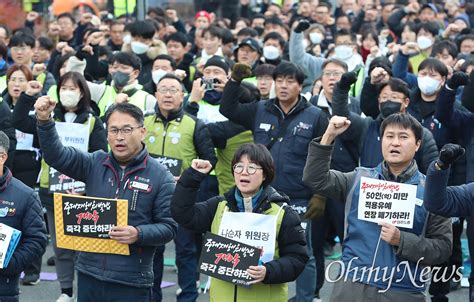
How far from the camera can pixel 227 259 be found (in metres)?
5.98

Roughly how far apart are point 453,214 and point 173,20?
12584mm

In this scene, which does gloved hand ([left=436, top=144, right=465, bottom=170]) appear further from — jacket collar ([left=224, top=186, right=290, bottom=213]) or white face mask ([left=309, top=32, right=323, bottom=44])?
white face mask ([left=309, top=32, right=323, bottom=44])

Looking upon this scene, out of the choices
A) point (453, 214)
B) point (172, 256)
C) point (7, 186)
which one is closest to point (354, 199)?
point (453, 214)

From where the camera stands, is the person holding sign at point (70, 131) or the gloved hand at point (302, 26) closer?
the person holding sign at point (70, 131)

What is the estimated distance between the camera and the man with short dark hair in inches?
320

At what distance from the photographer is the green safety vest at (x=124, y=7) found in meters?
17.3

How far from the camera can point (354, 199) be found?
6.00m

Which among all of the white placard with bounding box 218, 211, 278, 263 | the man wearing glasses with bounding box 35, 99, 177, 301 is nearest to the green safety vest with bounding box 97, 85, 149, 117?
the man wearing glasses with bounding box 35, 99, 177, 301

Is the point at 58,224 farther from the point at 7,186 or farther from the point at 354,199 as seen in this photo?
the point at 354,199

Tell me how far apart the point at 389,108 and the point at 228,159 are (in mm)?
Result: 1742

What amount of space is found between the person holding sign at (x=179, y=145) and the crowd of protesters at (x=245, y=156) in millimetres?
12

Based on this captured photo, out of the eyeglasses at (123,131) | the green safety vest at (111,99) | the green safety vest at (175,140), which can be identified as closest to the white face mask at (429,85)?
the green safety vest at (175,140)

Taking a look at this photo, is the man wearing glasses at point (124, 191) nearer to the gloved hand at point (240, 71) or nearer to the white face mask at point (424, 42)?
the gloved hand at point (240, 71)

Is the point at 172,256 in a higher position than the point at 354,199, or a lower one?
lower
